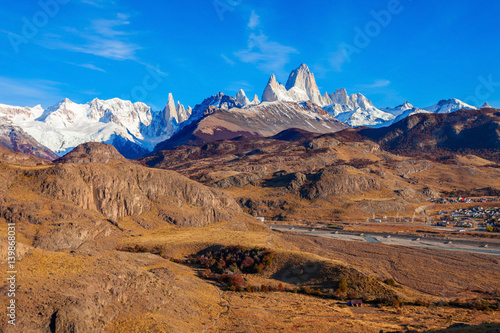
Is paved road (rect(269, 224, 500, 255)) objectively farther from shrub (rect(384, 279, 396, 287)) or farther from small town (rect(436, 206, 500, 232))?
shrub (rect(384, 279, 396, 287))

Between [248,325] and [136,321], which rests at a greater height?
[136,321]

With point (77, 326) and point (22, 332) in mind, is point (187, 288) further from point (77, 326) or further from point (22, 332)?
point (22, 332)

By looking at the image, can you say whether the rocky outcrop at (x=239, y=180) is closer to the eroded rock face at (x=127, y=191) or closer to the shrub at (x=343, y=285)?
the eroded rock face at (x=127, y=191)

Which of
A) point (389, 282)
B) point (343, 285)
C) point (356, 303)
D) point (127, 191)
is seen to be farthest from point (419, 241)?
point (127, 191)

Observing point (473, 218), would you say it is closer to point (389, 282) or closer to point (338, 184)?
point (338, 184)

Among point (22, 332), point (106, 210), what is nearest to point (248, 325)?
point (22, 332)

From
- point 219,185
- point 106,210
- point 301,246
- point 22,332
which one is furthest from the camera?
point 219,185

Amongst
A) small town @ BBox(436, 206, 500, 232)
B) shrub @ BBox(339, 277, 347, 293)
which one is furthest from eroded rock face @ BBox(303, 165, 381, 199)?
shrub @ BBox(339, 277, 347, 293)
